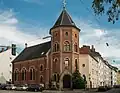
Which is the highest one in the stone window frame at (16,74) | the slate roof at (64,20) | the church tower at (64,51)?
the slate roof at (64,20)

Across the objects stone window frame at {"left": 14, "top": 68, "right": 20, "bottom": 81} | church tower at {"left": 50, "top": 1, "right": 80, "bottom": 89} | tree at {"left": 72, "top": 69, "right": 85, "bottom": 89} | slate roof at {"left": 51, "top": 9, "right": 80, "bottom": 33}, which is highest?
slate roof at {"left": 51, "top": 9, "right": 80, "bottom": 33}

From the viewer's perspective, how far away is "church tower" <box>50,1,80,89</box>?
79.8 meters

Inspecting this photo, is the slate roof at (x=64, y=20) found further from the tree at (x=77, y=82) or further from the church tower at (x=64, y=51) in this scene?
the tree at (x=77, y=82)

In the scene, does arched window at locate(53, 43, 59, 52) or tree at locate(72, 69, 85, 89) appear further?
arched window at locate(53, 43, 59, 52)

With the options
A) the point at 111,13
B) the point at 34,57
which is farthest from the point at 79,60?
the point at 111,13

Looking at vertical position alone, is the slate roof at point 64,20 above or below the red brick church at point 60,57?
above

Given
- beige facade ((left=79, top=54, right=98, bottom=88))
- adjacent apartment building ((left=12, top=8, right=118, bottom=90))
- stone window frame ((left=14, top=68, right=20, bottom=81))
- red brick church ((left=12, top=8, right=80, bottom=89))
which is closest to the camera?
red brick church ((left=12, top=8, right=80, bottom=89))

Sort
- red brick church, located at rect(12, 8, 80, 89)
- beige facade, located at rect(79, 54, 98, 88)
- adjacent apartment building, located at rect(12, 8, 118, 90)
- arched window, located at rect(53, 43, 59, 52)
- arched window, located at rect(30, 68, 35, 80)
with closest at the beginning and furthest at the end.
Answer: red brick church, located at rect(12, 8, 80, 89) < adjacent apartment building, located at rect(12, 8, 118, 90) < arched window, located at rect(53, 43, 59, 52) < beige facade, located at rect(79, 54, 98, 88) < arched window, located at rect(30, 68, 35, 80)

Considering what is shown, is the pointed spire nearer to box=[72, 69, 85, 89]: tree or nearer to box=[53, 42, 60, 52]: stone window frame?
box=[53, 42, 60, 52]: stone window frame

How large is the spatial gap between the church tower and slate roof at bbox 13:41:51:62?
659 centimetres

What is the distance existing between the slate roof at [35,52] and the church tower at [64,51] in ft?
21.6

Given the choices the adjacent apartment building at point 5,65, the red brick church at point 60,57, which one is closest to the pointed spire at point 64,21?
the red brick church at point 60,57

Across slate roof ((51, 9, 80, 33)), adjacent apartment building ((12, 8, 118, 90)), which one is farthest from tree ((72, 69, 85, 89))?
slate roof ((51, 9, 80, 33))

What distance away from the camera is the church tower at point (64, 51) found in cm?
7981
